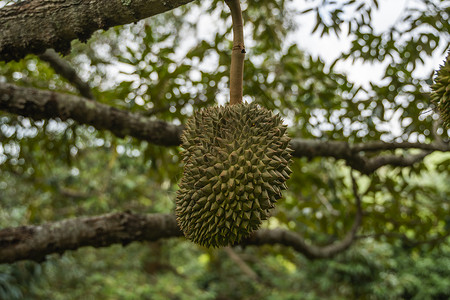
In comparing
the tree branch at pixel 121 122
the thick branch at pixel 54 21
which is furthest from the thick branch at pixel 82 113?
the thick branch at pixel 54 21

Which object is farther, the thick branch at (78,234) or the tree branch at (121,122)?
the tree branch at (121,122)

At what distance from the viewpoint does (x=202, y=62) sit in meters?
2.60

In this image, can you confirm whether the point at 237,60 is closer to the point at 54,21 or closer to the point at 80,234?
the point at 54,21

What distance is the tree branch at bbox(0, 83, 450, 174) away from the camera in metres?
2.07

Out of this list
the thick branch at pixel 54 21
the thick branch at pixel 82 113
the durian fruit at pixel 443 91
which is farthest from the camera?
the thick branch at pixel 82 113

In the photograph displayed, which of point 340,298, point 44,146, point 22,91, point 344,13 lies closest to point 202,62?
point 344,13

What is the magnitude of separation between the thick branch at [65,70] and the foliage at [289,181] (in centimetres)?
20

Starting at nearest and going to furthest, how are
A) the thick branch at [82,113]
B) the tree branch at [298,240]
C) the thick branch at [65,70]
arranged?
the thick branch at [82,113], the thick branch at [65,70], the tree branch at [298,240]

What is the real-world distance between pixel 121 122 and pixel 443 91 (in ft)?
5.74

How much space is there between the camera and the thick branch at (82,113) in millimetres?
2049

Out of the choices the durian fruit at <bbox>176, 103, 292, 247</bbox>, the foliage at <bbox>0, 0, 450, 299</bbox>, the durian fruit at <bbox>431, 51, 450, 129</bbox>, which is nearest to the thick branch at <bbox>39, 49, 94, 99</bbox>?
the foliage at <bbox>0, 0, 450, 299</bbox>

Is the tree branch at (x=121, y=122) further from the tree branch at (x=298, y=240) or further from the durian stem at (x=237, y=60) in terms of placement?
the durian stem at (x=237, y=60)

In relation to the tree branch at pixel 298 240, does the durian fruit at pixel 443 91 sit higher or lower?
higher

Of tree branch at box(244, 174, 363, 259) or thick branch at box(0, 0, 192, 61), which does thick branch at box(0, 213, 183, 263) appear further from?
thick branch at box(0, 0, 192, 61)
